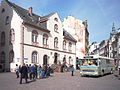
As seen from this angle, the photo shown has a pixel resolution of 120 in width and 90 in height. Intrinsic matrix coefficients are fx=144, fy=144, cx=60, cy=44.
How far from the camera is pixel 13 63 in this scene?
26.5 metres

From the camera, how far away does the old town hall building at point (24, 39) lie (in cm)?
2655

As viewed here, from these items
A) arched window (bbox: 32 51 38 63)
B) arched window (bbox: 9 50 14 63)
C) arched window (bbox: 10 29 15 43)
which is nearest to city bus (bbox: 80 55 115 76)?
arched window (bbox: 32 51 38 63)

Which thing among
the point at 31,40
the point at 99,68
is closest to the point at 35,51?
the point at 31,40

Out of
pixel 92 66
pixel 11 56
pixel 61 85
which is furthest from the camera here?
pixel 11 56

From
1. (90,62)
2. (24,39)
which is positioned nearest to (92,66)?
(90,62)

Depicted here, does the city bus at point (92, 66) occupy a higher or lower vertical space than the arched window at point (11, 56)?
lower

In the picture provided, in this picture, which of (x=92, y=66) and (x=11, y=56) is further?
(x=11, y=56)

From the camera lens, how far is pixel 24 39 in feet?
87.6

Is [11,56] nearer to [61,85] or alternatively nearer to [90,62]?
[90,62]

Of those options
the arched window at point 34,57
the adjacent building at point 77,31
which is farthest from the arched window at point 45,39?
the adjacent building at point 77,31

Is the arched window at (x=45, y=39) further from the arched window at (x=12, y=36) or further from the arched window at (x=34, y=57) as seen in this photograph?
the arched window at (x=12, y=36)

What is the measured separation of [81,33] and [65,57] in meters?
21.1

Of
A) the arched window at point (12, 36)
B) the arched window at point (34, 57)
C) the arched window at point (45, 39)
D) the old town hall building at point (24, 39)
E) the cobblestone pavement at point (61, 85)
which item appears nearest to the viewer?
the cobblestone pavement at point (61, 85)

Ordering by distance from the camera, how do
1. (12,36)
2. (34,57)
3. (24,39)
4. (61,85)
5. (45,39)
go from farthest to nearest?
(45,39), (34,57), (12,36), (24,39), (61,85)
